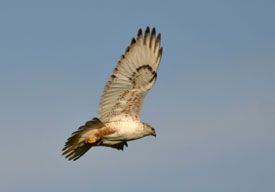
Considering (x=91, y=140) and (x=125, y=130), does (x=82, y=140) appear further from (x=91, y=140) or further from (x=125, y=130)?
(x=125, y=130)

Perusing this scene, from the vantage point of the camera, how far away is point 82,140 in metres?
17.8

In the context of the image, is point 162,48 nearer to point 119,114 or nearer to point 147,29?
point 147,29

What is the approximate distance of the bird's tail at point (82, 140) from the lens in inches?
693

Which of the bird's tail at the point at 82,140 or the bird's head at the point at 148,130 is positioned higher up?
the bird's head at the point at 148,130

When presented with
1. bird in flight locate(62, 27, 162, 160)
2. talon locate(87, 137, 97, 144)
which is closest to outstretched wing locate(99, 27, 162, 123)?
bird in flight locate(62, 27, 162, 160)

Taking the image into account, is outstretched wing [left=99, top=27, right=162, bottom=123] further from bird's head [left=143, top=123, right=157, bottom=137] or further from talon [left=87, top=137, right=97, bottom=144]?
talon [left=87, top=137, right=97, bottom=144]

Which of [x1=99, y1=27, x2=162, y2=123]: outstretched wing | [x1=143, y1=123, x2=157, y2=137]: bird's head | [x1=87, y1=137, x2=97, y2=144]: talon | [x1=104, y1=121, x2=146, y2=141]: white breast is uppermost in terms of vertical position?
[x1=99, y1=27, x2=162, y2=123]: outstretched wing

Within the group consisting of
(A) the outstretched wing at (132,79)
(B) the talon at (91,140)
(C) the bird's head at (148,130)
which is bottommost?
(B) the talon at (91,140)

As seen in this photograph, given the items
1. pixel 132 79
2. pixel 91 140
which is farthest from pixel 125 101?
pixel 91 140

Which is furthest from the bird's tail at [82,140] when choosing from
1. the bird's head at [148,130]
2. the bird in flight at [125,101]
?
the bird's head at [148,130]

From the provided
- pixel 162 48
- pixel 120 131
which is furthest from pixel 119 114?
pixel 162 48

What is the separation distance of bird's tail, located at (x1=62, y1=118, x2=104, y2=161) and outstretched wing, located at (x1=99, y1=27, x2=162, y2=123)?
0.34 meters

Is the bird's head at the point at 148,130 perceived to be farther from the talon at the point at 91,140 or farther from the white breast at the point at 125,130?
the talon at the point at 91,140

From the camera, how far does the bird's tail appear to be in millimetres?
17609
